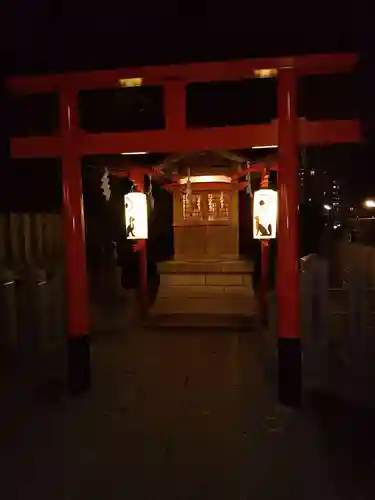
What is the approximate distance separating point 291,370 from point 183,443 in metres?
1.68

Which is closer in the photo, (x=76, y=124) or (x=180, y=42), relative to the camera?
(x=180, y=42)

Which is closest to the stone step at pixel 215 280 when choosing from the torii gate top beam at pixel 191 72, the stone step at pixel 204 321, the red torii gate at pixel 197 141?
the stone step at pixel 204 321

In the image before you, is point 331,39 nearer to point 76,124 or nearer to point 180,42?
point 180,42

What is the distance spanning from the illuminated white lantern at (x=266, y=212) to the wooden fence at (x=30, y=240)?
4.34m

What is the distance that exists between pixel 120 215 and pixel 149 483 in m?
12.0

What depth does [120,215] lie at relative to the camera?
624 inches

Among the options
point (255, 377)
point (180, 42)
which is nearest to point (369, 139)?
point (180, 42)

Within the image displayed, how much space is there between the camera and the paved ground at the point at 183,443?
4.25 m

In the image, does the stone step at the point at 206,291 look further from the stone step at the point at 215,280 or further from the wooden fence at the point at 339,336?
the wooden fence at the point at 339,336

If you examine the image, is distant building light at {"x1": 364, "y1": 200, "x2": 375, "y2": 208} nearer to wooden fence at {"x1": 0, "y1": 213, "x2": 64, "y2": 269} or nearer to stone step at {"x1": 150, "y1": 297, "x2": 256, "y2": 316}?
stone step at {"x1": 150, "y1": 297, "x2": 256, "y2": 316}

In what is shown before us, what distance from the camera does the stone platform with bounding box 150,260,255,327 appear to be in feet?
37.3

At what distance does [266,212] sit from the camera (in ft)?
31.6

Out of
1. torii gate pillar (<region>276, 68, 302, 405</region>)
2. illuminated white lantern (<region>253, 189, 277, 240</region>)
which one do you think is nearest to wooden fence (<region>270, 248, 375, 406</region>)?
torii gate pillar (<region>276, 68, 302, 405</region>)

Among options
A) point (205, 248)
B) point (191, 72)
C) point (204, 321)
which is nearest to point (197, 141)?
point (191, 72)
